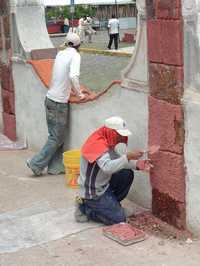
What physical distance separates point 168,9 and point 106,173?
1.53 meters

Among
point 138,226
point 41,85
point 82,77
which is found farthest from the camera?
point 82,77

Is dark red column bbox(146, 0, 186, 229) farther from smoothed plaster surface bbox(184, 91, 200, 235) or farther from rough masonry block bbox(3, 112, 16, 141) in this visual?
rough masonry block bbox(3, 112, 16, 141)

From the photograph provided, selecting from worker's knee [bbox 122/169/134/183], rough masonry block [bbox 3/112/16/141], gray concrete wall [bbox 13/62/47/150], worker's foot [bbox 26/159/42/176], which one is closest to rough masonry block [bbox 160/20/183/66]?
worker's knee [bbox 122/169/134/183]

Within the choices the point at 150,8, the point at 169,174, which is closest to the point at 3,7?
the point at 150,8

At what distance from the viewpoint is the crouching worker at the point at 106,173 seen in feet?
17.3

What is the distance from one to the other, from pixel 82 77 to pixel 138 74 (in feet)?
38.1

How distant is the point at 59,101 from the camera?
23.5 feet

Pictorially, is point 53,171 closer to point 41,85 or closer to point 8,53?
point 41,85

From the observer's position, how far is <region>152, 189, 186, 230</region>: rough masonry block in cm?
→ 527

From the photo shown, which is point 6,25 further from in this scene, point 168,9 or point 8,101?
point 168,9

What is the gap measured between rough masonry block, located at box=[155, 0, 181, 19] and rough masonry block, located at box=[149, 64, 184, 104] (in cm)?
43

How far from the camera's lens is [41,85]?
316 inches

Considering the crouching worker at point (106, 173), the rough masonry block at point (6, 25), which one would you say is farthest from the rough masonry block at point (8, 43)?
the crouching worker at point (106, 173)

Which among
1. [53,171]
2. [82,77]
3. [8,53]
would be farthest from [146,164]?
[82,77]
